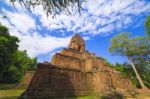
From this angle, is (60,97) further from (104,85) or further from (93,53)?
(93,53)

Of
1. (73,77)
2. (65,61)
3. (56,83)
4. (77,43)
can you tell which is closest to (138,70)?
(77,43)

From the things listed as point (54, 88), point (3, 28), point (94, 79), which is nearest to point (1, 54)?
point (3, 28)

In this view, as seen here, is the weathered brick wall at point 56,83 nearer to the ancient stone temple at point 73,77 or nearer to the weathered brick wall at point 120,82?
the ancient stone temple at point 73,77

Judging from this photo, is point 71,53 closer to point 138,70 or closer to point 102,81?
point 102,81

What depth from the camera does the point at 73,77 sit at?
21.3 metres

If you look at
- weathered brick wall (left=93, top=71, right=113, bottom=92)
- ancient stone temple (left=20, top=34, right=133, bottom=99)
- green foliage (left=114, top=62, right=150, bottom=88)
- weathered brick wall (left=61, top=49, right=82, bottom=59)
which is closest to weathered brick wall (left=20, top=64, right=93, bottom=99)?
ancient stone temple (left=20, top=34, right=133, bottom=99)

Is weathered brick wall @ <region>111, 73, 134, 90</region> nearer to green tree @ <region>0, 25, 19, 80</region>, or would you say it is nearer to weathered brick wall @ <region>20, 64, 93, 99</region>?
weathered brick wall @ <region>20, 64, 93, 99</region>

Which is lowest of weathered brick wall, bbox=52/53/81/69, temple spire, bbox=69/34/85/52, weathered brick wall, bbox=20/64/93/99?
weathered brick wall, bbox=20/64/93/99

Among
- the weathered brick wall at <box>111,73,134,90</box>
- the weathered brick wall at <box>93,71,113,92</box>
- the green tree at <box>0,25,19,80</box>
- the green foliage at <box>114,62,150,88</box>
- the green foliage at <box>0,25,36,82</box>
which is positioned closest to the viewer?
the weathered brick wall at <box>93,71,113,92</box>

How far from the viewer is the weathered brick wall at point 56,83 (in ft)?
54.0

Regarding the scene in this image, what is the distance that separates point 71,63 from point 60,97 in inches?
294

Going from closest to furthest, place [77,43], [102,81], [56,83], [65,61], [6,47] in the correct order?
[56,83] → [102,81] → [65,61] → [6,47] → [77,43]

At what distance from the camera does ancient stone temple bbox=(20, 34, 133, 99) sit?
55.8ft

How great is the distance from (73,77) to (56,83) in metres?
3.28
